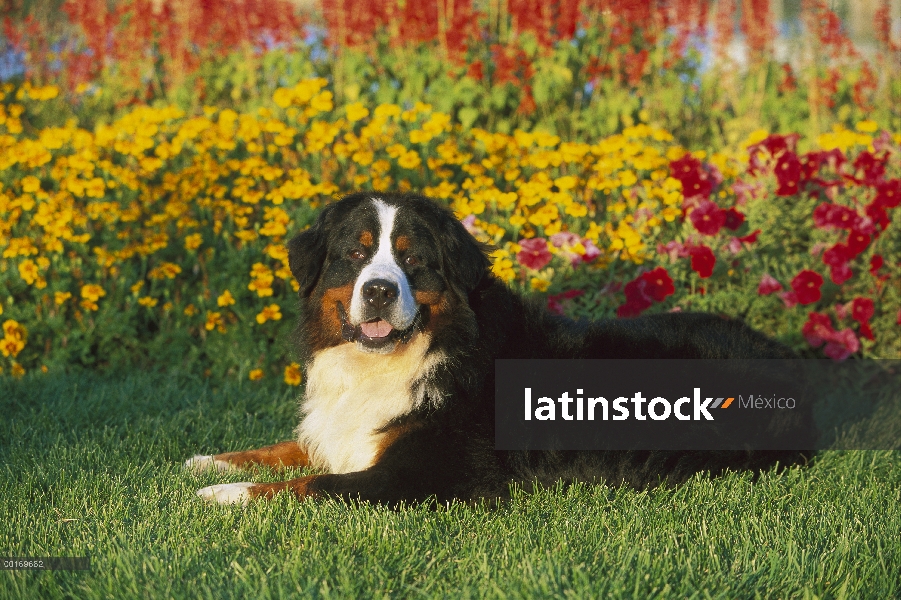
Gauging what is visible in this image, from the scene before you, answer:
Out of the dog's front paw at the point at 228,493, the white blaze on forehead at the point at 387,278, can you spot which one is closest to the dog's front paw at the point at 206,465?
the dog's front paw at the point at 228,493

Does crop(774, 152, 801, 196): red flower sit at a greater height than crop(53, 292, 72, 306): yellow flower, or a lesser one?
greater

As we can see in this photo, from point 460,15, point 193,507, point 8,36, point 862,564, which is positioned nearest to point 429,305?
point 193,507

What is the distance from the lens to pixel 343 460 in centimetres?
376

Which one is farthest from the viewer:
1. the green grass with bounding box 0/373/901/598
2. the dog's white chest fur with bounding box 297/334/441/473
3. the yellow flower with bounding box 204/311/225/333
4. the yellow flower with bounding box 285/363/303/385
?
the yellow flower with bounding box 204/311/225/333

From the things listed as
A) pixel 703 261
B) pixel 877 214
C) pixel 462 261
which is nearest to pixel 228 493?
pixel 462 261

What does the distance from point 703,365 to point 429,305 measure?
126 cm

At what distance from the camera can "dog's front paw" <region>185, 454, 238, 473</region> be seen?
395cm

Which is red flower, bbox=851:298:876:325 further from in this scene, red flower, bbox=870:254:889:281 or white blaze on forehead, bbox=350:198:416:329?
white blaze on forehead, bbox=350:198:416:329

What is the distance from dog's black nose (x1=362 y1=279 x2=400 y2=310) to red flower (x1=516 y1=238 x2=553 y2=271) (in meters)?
1.93

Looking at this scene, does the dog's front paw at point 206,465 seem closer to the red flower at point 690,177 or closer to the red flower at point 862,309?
the red flower at point 690,177

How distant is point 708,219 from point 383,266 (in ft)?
8.18

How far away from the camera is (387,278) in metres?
3.42

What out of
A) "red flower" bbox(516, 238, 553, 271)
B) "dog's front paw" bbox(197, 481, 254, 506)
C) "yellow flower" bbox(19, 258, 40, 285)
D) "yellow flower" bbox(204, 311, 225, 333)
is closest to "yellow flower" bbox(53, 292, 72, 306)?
"yellow flower" bbox(19, 258, 40, 285)

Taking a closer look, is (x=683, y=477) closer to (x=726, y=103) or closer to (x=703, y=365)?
(x=703, y=365)
